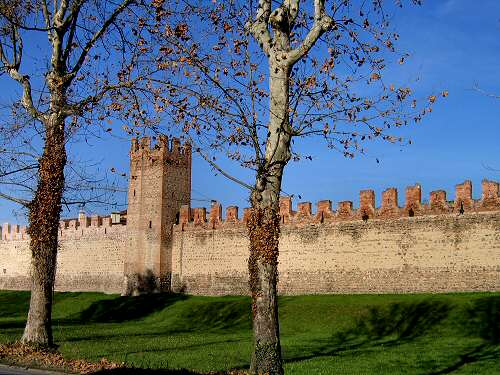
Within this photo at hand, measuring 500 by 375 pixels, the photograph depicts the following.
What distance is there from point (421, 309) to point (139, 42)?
15.4 meters

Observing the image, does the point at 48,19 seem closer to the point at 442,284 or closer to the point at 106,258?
the point at 442,284

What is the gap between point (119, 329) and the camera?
25.7m

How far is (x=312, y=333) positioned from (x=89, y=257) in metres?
21.9

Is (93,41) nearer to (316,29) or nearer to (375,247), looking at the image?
(316,29)

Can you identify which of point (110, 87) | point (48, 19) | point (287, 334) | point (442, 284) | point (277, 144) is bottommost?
point (287, 334)

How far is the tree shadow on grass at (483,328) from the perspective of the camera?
16328mm

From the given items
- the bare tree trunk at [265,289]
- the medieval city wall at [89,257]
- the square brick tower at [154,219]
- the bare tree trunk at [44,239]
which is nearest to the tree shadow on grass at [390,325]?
the bare tree trunk at [44,239]

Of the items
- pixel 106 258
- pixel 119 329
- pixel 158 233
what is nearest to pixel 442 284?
pixel 119 329

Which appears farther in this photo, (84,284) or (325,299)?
(84,284)

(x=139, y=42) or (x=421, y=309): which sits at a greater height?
(x=139, y=42)

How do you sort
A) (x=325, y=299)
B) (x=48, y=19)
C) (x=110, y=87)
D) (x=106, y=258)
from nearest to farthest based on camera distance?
(x=110, y=87)
(x=48, y=19)
(x=325, y=299)
(x=106, y=258)

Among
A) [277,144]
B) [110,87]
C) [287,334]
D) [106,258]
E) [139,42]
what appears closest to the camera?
[277,144]

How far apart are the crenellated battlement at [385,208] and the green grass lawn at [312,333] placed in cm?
316

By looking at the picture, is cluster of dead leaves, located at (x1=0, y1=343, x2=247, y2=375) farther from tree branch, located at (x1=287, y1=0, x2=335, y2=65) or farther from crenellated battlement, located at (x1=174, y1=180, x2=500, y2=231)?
crenellated battlement, located at (x1=174, y1=180, x2=500, y2=231)
